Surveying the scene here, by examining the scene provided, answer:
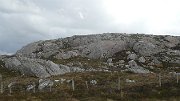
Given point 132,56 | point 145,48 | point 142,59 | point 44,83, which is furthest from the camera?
point 145,48

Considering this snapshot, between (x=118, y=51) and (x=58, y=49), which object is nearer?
(x=118, y=51)

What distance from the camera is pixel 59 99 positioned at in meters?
47.2

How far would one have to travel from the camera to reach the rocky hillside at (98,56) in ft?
372

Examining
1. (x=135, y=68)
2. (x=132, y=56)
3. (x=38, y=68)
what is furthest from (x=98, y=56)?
(x=38, y=68)

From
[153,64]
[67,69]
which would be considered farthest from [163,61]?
[67,69]

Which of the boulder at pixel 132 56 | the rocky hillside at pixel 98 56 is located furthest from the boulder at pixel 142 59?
the boulder at pixel 132 56

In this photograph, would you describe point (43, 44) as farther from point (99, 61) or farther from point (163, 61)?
point (163, 61)

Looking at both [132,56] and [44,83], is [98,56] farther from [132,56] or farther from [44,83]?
[44,83]

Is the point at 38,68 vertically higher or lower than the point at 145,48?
lower

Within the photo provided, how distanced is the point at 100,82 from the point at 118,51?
5836cm

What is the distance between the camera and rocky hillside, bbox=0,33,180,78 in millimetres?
113500

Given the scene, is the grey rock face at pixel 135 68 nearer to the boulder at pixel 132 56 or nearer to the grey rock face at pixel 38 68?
the boulder at pixel 132 56

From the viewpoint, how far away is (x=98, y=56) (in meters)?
144

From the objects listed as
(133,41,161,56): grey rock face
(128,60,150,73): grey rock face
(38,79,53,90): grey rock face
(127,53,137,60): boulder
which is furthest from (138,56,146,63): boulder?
(38,79,53,90): grey rock face
